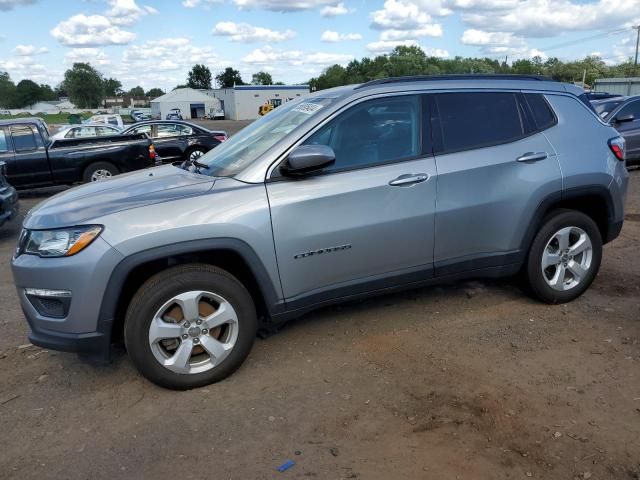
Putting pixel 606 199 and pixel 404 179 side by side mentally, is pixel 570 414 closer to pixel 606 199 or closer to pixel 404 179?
pixel 404 179

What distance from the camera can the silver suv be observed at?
3240 millimetres

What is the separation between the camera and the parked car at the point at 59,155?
10867 mm

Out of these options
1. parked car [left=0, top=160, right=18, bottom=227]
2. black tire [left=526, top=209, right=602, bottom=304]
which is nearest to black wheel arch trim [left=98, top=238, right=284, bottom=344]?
black tire [left=526, top=209, right=602, bottom=304]

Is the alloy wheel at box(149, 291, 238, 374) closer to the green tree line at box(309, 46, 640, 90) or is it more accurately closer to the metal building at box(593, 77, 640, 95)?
the metal building at box(593, 77, 640, 95)

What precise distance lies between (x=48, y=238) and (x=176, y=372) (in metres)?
1.09

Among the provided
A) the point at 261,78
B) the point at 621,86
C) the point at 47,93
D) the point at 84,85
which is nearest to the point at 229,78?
the point at 261,78

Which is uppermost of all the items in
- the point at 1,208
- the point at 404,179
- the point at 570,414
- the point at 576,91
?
the point at 576,91

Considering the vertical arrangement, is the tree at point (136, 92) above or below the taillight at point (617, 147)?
above

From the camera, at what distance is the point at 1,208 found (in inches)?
296

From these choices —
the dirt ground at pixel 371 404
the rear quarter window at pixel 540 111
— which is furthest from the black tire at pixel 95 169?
the rear quarter window at pixel 540 111

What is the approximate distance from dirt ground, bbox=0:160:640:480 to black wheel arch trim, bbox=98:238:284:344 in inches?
24.3

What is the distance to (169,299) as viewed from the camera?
3.28 meters

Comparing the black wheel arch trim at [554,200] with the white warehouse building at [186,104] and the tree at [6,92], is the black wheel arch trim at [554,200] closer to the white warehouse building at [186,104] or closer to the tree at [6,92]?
the white warehouse building at [186,104]

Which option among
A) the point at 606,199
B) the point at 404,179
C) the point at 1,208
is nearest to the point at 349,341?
the point at 404,179
